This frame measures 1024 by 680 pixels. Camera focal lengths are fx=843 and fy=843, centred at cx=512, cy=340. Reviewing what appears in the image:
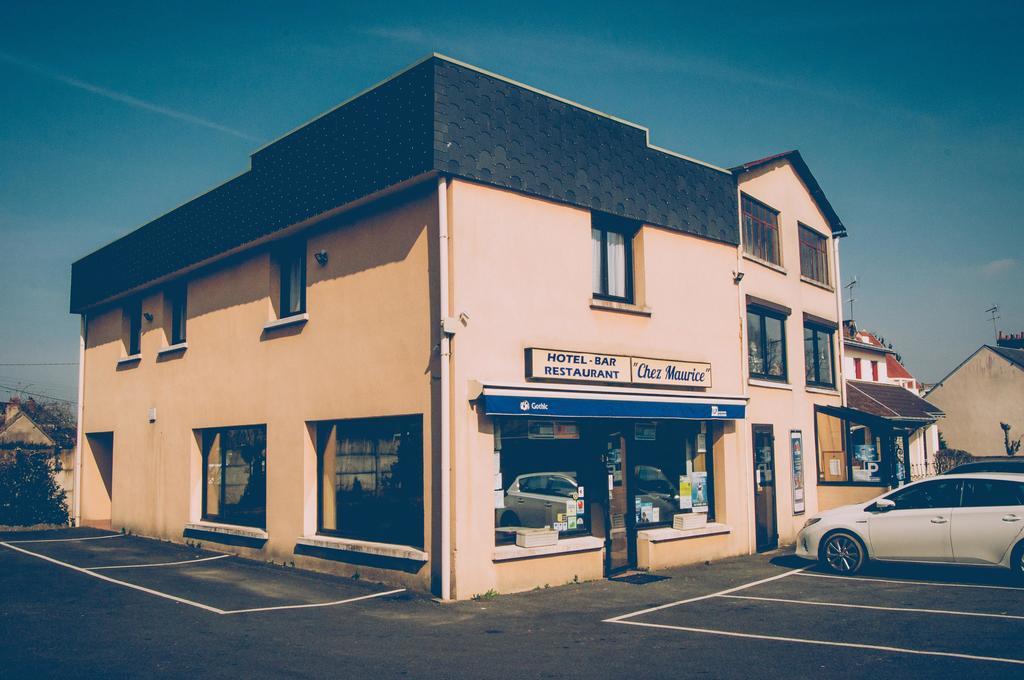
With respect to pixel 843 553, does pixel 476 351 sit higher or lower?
higher

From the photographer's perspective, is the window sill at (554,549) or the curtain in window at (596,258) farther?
the curtain in window at (596,258)

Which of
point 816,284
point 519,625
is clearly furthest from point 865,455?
point 519,625

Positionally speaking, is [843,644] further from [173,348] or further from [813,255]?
[173,348]

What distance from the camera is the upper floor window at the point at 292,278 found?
14656 millimetres

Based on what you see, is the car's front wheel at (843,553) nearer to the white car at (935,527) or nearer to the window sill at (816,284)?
the white car at (935,527)

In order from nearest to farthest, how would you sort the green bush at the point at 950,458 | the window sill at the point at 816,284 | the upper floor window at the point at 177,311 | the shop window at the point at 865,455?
the upper floor window at the point at 177,311, the window sill at the point at 816,284, the shop window at the point at 865,455, the green bush at the point at 950,458

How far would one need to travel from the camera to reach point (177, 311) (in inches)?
727

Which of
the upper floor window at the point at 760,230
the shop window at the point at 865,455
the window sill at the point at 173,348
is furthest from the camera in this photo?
the shop window at the point at 865,455

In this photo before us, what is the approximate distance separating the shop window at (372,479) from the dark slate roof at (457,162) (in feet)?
11.5

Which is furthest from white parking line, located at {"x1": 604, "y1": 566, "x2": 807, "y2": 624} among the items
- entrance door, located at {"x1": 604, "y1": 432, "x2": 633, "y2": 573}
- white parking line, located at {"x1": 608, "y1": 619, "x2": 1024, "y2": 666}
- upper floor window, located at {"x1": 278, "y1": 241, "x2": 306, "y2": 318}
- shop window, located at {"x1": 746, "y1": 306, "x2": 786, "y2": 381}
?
upper floor window, located at {"x1": 278, "y1": 241, "x2": 306, "y2": 318}

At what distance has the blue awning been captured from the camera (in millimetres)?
11289

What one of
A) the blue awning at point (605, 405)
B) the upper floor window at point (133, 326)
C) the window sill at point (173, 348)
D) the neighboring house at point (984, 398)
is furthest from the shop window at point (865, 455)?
the neighboring house at point (984, 398)

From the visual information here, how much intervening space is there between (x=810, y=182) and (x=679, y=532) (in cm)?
992

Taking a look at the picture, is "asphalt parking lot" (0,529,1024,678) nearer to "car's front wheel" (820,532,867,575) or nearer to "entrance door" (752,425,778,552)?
Result: "car's front wheel" (820,532,867,575)
